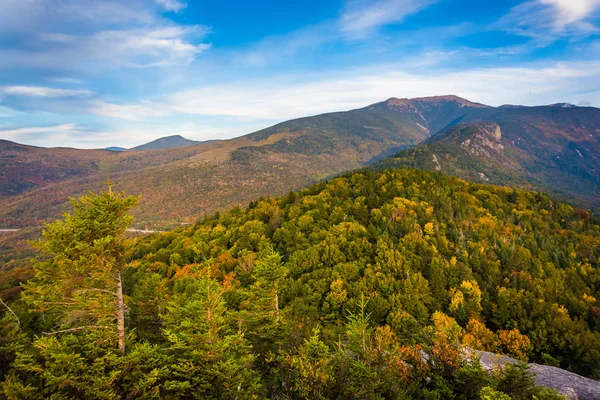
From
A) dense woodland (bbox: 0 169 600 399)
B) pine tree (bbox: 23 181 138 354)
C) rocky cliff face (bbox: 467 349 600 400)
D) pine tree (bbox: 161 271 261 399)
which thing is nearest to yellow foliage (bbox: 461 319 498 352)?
dense woodland (bbox: 0 169 600 399)

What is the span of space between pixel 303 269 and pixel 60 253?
4365cm

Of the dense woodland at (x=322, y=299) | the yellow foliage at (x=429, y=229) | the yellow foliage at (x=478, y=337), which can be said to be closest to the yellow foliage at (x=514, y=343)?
the dense woodland at (x=322, y=299)

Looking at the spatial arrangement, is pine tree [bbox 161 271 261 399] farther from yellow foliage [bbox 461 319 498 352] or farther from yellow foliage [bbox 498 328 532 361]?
yellow foliage [bbox 498 328 532 361]

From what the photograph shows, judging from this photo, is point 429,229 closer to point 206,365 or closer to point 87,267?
point 206,365

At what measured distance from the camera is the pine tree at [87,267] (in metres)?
14.6

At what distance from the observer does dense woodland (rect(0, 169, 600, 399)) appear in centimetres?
1534

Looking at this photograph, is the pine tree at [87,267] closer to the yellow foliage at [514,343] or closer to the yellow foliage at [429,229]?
the yellow foliage at [514,343]

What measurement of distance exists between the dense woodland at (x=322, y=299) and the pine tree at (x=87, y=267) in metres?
0.10

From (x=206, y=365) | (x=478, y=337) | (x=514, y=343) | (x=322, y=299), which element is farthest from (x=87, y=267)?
(x=514, y=343)

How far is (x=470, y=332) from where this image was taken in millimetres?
43219

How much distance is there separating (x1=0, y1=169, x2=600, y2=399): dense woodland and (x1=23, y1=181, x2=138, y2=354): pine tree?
102mm

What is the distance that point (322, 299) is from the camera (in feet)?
159

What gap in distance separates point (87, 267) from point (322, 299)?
38.8 metres

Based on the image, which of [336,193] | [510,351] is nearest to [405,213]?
[336,193]
